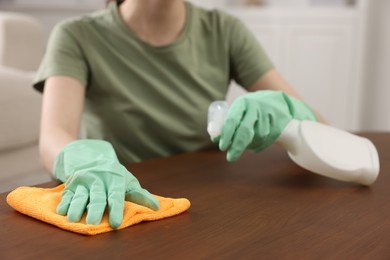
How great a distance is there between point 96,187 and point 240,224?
0.18 meters

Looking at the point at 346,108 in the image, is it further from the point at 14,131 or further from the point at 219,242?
the point at 219,242

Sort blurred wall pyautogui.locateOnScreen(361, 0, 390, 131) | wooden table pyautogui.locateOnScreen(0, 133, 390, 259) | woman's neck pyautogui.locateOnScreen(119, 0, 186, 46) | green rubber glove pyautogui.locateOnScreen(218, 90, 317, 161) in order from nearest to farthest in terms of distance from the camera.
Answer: wooden table pyautogui.locateOnScreen(0, 133, 390, 259)
green rubber glove pyautogui.locateOnScreen(218, 90, 317, 161)
woman's neck pyautogui.locateOnScreen(119, 0, 186, 46)
blurred wall pyautogui.locateOnScreen(361, 0, 390, 131)

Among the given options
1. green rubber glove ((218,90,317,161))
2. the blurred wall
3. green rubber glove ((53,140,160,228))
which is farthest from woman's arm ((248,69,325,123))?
the blurred wall

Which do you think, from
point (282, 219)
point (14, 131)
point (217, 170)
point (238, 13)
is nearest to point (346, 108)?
point (238, 13)

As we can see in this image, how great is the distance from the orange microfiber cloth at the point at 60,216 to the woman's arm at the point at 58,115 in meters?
0.30

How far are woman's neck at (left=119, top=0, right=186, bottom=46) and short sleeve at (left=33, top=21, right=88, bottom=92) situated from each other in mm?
133

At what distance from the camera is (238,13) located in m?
4.02

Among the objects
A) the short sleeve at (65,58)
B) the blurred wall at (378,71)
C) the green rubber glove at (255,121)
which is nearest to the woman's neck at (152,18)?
the short sleeve at (65,58)

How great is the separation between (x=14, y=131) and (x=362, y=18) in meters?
2.33

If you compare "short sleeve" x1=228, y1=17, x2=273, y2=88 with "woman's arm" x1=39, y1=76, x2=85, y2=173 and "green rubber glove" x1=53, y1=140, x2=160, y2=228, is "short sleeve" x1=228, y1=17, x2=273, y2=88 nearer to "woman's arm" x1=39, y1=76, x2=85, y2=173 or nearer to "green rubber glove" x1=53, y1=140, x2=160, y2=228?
"woman's arm" x1=39, y1=76, x2=85, y2=173

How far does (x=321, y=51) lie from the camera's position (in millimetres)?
3738

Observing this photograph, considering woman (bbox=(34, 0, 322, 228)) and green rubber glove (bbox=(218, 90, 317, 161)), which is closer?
green rubber glove (bbox=(218, 90, 317, 161))

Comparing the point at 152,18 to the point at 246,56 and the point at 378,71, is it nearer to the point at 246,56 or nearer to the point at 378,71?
the point at 246,56

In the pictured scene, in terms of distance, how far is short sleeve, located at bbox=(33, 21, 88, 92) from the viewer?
1.25 meters
